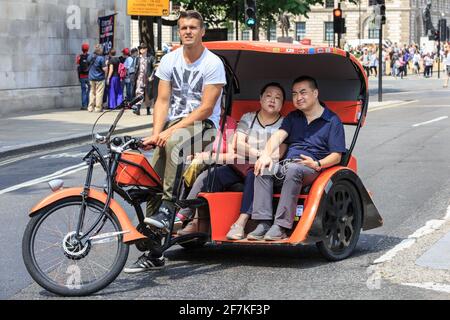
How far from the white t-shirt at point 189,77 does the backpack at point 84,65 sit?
65.5ft

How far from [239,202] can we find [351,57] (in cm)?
143

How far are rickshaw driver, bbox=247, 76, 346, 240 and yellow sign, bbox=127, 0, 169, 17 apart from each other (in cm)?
2168

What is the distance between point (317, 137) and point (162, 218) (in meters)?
1.44

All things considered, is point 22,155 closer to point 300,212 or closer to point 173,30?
point 300,212

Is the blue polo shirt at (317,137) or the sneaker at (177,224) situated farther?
the blue polo shirt at (317,137)

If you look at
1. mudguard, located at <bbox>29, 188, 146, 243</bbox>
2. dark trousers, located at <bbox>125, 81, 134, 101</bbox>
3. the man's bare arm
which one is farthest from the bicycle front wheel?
dark trousers, located at <bbox>125, 81, 134, 101</bbox>

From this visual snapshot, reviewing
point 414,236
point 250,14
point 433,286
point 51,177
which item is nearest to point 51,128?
point 51,177

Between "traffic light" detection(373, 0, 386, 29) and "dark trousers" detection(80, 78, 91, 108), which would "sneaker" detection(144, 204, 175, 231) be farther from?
"traffic light" detection(373, 0, 386, 29)

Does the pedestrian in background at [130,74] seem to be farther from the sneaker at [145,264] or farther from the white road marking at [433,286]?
the white road marking at [433,286]

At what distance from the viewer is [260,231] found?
722 cm

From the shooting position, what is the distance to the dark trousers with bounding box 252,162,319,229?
7.17m

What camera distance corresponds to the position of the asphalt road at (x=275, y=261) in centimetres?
636

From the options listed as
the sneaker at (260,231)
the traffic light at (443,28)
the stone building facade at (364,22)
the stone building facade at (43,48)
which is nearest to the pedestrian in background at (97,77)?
the stone building facade at (43,48)

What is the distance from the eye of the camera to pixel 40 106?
89.2 feet
